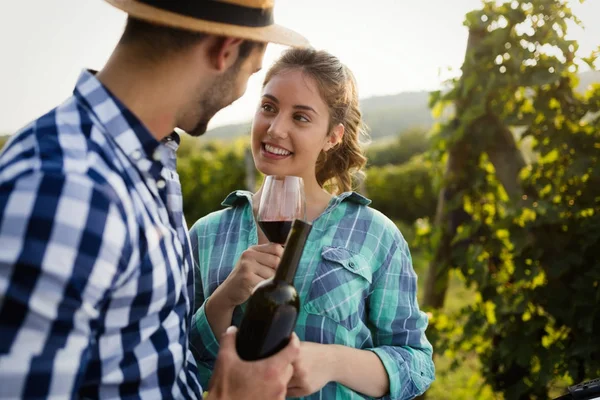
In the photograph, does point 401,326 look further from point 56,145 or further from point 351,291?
point 56,145

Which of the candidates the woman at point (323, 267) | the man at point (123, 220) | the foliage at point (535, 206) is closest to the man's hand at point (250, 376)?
the man at point (123, 220)

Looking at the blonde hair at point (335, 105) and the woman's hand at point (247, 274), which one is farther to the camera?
the blonde hair at point (335, 105)

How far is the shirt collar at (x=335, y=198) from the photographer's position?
221cm

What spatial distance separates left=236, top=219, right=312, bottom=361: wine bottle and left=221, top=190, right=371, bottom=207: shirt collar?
803 millimetres

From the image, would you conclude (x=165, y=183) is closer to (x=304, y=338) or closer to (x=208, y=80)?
(x=208, y=80)

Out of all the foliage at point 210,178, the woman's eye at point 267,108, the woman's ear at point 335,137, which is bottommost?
the foliage at point 210,178

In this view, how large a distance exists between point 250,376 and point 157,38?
75 centimetres

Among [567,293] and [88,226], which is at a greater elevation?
[88,226]

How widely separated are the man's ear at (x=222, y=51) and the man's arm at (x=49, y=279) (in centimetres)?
43

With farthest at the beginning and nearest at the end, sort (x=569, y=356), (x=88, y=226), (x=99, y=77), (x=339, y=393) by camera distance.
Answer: (x=569, y=356), (x=339, y=393), (x=99, y=77), (x=88, y=226)

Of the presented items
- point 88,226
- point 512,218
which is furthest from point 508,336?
point 88,226

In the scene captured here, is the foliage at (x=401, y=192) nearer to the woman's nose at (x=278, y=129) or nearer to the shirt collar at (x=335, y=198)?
the shirt collar at (x=335, y=198)

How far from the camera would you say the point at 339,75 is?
92.0 inches

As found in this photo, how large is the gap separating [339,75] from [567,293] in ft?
6.22
